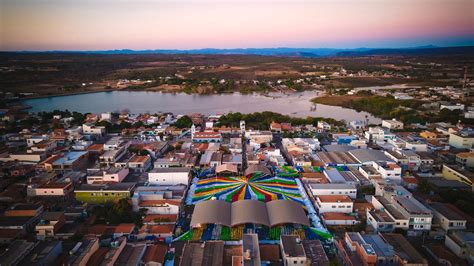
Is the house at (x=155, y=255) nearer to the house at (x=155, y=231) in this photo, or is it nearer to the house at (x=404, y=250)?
the house at (x=155, y=231)

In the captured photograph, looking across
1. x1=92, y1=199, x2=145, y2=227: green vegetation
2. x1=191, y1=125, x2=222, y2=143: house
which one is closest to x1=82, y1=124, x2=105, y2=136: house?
x1=191, y1=125, x2=222, y2=143: house

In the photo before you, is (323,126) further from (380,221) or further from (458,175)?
(380,221)

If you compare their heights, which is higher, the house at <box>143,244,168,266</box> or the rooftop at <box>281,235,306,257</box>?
the rooftop at <box>281,235,306,257</box>

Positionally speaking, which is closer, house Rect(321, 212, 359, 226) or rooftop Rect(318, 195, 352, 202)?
house Rect(321, 212, 359, 226)

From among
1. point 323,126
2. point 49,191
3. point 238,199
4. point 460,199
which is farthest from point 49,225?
point 323,126

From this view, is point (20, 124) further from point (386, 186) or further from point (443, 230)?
point (443, 230)

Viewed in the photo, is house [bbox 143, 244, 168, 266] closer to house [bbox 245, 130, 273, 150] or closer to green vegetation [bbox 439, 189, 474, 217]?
house [bbox 245, 130, 273, 150]

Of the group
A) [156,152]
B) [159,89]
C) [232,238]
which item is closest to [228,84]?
[159,89]
